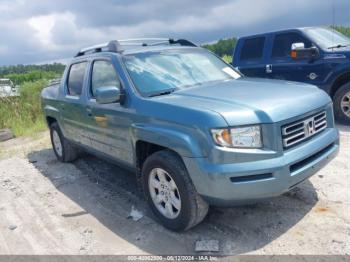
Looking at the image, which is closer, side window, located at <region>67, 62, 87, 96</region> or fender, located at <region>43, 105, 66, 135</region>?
side window, located at <region>67, 62, 87, 96</region>

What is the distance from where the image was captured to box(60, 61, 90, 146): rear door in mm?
5332

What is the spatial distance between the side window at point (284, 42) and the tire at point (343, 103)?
1.18 metres

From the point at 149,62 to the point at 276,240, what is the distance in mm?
A: 2388

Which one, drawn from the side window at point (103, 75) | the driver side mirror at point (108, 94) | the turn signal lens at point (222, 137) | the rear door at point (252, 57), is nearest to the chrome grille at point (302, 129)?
the turn signal lens at point (222, 137)

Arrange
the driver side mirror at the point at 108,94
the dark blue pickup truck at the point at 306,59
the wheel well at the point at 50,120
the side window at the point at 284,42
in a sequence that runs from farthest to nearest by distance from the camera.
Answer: the side window at the point at 284,42
the dark blue pickup truck at the point at 306,59
the wheel well at the point at 50,120
the driver side mirror at the point at 108,94

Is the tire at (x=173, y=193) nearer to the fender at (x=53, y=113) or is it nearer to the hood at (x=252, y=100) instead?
the hood at (x=252, y=100)

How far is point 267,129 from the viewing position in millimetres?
3207

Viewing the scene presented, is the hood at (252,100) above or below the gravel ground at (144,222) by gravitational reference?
above

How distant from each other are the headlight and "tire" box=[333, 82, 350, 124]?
466 centimetres

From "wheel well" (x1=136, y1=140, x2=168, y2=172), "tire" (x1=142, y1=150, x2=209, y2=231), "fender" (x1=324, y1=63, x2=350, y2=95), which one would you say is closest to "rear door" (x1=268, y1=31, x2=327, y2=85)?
"fender" (x1=324, y1=63, x2=350, y2=95)

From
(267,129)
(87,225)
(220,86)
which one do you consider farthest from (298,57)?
(87,225)

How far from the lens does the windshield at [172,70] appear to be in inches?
164

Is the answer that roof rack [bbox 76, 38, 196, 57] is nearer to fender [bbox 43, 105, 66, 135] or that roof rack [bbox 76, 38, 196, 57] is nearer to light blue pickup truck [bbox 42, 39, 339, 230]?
light blue pickup truck [bbox 42, 39, 339, 230]

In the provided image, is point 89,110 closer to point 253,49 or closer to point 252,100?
point 252,100
